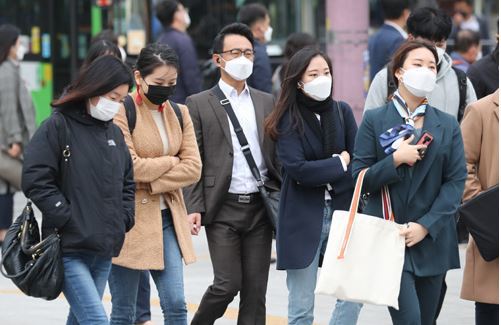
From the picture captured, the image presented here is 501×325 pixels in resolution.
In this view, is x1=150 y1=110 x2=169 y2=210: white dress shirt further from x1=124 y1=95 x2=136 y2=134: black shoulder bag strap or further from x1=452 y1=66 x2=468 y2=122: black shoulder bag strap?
x1=452 y1=66 x2=468 y2=122: black shoulder bag strap

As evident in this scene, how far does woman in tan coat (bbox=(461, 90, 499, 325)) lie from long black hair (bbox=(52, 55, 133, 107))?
173cm

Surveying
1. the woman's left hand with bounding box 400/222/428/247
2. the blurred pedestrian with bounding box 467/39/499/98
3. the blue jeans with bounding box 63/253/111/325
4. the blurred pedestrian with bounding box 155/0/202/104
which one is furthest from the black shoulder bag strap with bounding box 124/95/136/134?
the blurred pedestrian with bounding box 155/0/202/104

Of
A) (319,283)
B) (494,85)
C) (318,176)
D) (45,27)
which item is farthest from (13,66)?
(45,27)

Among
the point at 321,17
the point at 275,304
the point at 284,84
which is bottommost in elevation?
the point at 275,304

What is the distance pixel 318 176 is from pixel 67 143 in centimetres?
132

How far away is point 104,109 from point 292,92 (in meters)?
1.15

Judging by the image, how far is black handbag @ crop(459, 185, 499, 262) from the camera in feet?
20.7

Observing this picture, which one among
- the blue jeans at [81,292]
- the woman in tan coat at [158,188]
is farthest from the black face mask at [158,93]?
the blue jeans at [81,292]

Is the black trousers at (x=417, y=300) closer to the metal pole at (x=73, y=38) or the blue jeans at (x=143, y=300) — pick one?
the blue jeans at (x=143, y=300)

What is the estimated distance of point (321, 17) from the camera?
56.2 ft

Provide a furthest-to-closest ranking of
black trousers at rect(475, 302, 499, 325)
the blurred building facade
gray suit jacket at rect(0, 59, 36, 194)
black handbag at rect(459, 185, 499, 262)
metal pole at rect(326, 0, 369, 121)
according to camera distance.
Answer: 1. the blurred building facade
2. metal pole at rect(326, 0, 369, 121)
3. gray suit jacket at rect(0, 59, 36, 194)
4. black trousers at rect(475, 302, 499, 325)
5. black handbag at rect(459, 185, 499, 262)

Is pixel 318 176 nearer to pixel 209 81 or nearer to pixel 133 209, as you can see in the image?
pixel 133 209

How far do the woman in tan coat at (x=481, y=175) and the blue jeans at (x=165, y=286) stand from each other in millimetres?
1413

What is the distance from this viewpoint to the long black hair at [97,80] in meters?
6.28
